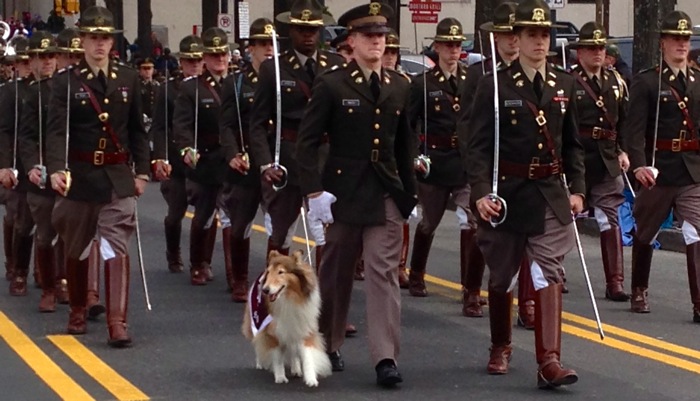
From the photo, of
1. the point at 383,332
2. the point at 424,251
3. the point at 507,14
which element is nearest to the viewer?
the point at 383,332

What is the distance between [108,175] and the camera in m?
11.2

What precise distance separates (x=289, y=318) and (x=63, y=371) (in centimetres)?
163

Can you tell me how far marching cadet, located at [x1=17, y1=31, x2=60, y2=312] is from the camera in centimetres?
1287

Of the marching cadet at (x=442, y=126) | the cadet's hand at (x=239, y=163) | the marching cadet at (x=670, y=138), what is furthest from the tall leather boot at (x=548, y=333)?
the cadet's hand at (x=239, y=163)

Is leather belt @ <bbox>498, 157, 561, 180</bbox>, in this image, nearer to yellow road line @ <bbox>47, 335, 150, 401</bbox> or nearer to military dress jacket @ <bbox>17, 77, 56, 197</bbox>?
yellow road line @ <bbox>47, 335, 150, 401</bbox>

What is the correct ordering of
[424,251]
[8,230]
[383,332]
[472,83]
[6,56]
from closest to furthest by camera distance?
[383,332]
[472,83]
[424,251]
[8,230]
[6,56]

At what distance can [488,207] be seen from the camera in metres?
9.39

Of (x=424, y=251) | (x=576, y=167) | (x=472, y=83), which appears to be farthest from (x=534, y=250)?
(x=424, y=251)

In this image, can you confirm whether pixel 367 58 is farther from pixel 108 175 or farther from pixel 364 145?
pixel 108 175

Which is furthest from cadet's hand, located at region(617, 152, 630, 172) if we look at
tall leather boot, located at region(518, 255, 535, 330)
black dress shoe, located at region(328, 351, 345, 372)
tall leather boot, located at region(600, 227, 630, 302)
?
black dress shoe, located at region(328, 351, 345, 372)

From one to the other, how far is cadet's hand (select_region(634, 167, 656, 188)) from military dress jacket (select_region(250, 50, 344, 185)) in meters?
2.28

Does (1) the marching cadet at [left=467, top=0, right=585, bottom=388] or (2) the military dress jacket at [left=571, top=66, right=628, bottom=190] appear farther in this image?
(2) the military dress jacket at [left=571, top=66, right=628, bottom=190]

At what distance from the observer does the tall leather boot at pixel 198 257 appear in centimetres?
1473

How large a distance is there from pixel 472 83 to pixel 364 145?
219 centimetres
